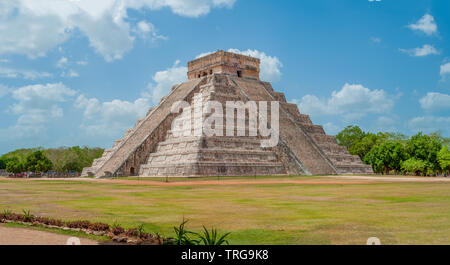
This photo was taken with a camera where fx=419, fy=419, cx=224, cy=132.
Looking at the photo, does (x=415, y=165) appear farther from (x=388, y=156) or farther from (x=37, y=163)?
(x=37, y=163)

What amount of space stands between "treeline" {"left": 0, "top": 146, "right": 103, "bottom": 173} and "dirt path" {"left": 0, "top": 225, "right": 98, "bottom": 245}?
64.9 metres

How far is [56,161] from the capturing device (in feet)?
250

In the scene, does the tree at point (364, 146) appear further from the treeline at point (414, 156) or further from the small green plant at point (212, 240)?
the small green plant at point (212, 240)

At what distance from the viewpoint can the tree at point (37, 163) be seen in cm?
6869

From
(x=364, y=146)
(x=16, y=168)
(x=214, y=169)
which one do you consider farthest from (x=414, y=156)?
(x=16, y=168)

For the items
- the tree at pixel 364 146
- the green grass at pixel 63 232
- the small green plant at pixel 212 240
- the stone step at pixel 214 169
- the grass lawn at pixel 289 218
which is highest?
the tree at pixel 364 146

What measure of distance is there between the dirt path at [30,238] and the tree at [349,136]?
274 ft

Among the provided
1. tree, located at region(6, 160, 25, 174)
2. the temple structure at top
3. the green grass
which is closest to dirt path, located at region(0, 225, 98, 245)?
the green grass

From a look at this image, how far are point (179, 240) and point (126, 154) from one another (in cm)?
3945

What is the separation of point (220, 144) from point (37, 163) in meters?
41.4

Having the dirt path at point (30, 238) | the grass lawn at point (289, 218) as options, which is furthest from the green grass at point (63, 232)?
the grass lawn at point (289, 218)

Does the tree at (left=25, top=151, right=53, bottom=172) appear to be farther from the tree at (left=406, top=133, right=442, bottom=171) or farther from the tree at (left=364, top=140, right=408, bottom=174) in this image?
the tree at (left=406, top=133, right=442, bottom=171)
